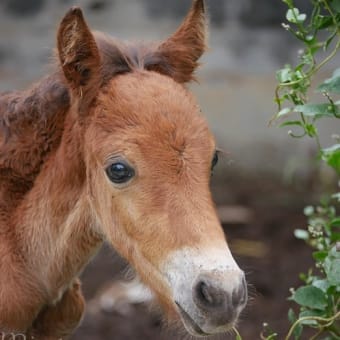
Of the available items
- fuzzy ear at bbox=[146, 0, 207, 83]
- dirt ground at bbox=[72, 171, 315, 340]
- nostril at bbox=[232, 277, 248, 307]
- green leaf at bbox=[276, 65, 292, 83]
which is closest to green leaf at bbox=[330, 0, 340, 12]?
green leaf at bbox=[276, 65, 292, 83]

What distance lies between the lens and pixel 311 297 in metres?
3.99

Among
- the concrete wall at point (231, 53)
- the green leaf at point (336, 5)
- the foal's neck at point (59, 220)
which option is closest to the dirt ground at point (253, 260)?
the concrete wall at point (231, 53)

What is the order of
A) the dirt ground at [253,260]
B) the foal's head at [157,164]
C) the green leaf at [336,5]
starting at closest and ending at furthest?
1. the foal's head at [157,164]
2. the green leaf at [336,5]
3. the dirt ground at [253,260]

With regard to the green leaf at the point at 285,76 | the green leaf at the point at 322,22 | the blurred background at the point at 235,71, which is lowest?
the blurred background at the point at 235,71

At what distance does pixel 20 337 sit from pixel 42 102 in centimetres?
103

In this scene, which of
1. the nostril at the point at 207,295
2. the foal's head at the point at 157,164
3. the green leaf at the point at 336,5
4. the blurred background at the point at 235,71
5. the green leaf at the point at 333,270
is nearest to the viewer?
the nostril at the point at 207,295

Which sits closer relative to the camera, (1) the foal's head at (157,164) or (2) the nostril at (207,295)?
(2) the nostril at (207,295)

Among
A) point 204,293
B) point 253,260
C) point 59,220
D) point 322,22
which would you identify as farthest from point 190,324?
point 253,260

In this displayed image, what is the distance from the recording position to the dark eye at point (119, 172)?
384cm

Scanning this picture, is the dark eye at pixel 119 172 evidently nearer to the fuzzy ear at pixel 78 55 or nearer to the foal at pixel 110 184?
the foal at pixel 110 184

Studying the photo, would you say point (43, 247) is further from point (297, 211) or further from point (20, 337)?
point (297, 211)

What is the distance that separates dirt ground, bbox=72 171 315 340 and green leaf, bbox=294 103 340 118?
2.10 meters

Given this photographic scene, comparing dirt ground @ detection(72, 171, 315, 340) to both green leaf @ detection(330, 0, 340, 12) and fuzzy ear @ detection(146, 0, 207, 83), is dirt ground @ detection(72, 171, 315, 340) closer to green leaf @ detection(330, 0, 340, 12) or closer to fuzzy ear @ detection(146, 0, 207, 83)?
fuzzy ear @ detection(146, 0, 207, 83)

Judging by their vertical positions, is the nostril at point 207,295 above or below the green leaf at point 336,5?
below
